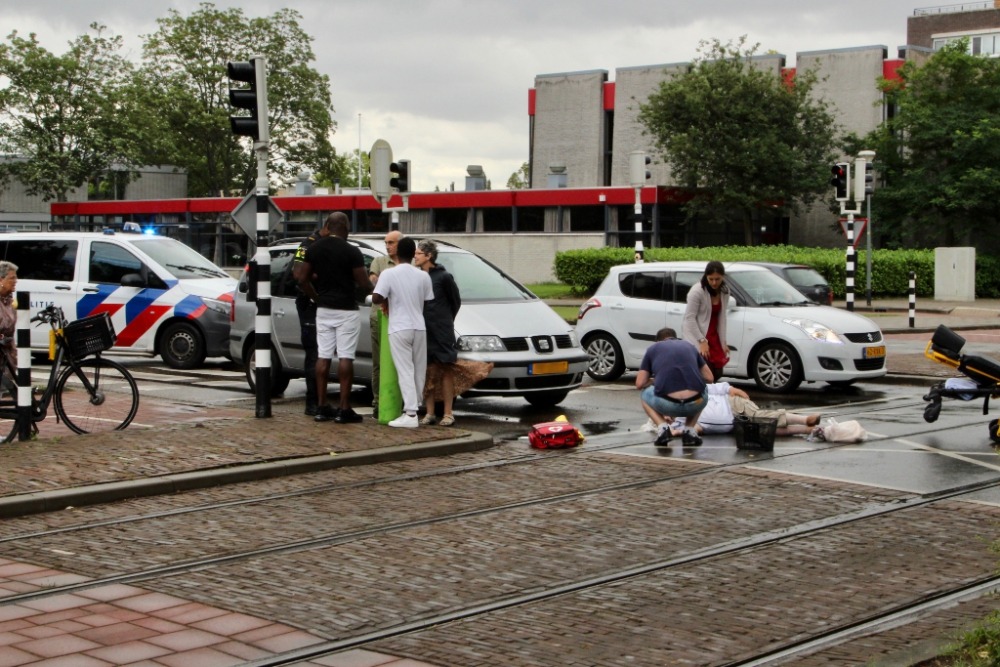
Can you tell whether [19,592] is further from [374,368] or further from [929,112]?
[929,112]

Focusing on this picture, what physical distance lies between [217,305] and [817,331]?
27.2 ft

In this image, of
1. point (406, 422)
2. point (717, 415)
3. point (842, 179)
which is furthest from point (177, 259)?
point (842, 179)

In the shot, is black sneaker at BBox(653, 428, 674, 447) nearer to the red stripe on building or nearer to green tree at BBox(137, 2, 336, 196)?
the red stripe on building

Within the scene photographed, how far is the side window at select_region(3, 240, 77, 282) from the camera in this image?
17.8m

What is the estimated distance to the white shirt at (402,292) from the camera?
36.0 feet

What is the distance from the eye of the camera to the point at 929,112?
136ft

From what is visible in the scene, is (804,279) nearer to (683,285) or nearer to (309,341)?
(683,285)

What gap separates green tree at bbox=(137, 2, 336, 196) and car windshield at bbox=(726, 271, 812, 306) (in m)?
54.2

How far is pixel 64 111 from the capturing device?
2296 inches

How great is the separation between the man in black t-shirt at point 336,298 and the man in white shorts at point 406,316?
0.24m

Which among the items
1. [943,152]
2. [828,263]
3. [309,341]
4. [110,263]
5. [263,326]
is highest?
[943,152]

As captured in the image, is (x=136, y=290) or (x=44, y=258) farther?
(x=44, y=258)

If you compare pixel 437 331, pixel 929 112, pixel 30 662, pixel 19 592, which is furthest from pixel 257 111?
pixel 929 112

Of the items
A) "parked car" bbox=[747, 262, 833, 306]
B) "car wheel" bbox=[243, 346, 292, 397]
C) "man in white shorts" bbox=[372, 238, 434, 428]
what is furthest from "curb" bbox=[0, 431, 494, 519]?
"parked car" bbox=[747, 262, 833, 306]
